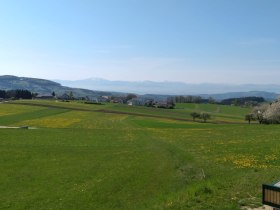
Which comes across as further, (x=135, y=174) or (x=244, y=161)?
(x=244, y=161)

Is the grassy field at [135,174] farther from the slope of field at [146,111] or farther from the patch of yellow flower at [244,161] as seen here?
the slope of field at [146,111]

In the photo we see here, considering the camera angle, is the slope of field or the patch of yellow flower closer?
the patch of yellow flower

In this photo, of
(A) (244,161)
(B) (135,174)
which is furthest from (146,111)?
(B) (135,174)

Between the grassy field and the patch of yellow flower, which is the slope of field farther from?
the patch of yellow flower

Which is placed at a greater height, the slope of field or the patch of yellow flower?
the patch of yellow flower

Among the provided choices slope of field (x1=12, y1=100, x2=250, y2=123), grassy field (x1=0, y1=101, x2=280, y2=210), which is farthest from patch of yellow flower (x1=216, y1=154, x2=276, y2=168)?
slope of field (x1=12, y1=100, x2=250, y2=123)

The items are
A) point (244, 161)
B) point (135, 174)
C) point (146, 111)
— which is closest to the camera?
point (135, 174)

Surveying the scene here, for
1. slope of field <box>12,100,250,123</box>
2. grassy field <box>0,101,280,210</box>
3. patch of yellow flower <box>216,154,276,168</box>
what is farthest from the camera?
slope of field <box>12,100,250,123</box>

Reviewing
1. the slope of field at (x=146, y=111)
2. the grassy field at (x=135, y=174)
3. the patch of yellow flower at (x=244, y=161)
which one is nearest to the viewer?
the grassy field at (x=135, y=174)

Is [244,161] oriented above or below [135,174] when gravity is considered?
above

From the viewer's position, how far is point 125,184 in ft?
77.9

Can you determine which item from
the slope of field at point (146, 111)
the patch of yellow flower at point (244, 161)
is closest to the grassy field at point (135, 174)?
the patch of yellow flower at point (244, 161)

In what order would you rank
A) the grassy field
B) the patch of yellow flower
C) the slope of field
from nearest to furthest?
the grassy field
the patch of yellow flower
the slope of field

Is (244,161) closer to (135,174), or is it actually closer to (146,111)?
(135,174)
